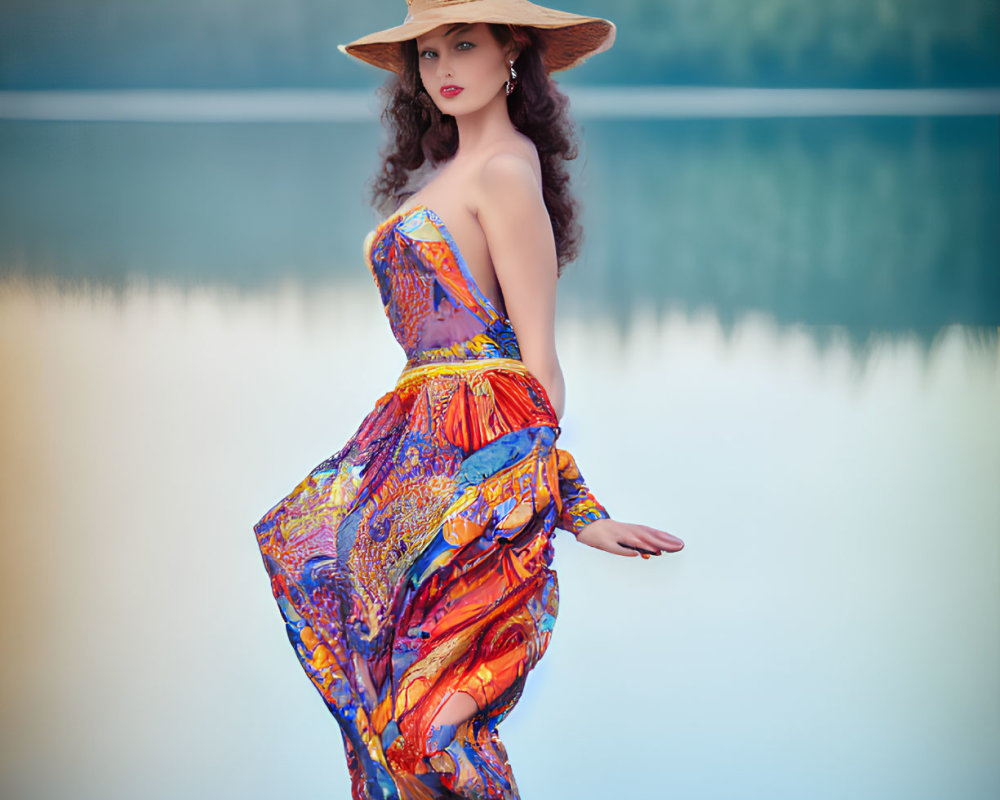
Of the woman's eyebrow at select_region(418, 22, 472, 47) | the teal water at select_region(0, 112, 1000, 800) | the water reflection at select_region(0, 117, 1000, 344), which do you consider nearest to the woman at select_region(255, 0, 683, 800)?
the woman's eyebrow at select_region(418, 22, 472, 47)

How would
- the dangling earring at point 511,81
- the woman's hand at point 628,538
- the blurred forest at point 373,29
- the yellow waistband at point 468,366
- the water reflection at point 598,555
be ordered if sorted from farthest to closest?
the blurred forest at point 373,29
the water reflection at point 598,555
the dangling earring at point 511,81
the yellow waistband at point 468,366
the woman's hand at point 628,538

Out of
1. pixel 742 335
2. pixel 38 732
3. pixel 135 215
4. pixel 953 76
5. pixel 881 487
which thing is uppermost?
pixel 953 76

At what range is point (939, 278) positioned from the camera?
4.16 m

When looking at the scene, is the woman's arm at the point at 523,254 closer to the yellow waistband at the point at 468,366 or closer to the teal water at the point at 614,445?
the yellow waistband at the point at 468,366

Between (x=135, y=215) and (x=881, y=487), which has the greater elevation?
(x=135, y=215)

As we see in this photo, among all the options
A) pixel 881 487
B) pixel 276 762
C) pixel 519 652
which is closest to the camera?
pixel 519 652

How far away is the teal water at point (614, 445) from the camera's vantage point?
2799mm

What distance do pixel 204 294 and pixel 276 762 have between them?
74.3 inches

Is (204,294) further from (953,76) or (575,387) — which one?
(953,76)

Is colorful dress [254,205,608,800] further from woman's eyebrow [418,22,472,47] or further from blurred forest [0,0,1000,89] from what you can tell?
blurred forest [0,0,1000,89]

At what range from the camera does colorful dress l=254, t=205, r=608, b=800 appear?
1.74 m

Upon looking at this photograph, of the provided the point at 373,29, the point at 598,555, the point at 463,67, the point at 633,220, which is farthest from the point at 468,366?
the point at 633,220

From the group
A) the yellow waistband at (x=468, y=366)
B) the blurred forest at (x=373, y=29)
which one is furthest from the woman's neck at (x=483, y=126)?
the blurred forest at (x=373, y=29)

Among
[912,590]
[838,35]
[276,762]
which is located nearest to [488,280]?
[276,762]
